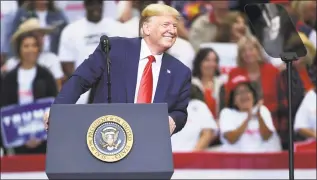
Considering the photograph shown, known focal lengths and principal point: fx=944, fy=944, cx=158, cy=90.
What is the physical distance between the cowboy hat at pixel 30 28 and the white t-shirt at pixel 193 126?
123 centimetres

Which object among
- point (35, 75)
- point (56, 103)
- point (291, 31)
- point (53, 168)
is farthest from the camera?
point (35, 75)

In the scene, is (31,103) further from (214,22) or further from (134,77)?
(134,77)

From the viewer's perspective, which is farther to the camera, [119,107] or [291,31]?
[291,31]

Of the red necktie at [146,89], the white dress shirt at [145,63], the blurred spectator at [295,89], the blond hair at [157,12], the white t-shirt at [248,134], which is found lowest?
the white t-shirt at [248,134]

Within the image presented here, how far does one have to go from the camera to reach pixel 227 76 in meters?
7.06

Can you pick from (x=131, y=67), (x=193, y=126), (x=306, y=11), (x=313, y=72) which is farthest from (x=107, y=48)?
(x=306, y=11)

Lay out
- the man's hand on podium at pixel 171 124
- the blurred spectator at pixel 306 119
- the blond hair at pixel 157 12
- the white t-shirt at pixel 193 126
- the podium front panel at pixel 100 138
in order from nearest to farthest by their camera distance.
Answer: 1. the podium front panel at pixel 100 138
2. the man's hand on podium at pixel 171 124
3. the blond hair at pixel 157 12
4. the white t-shirt at pixel 193 126
5. the blurred spectator at pixel 306 119

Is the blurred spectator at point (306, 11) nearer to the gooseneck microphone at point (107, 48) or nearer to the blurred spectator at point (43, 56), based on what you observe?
the blurred spectator at point (43, 56)

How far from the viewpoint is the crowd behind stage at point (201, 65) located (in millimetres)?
6945

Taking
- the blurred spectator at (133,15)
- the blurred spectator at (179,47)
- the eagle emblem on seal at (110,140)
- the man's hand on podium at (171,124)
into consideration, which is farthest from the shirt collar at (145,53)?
the blurred spectator at (133,15)

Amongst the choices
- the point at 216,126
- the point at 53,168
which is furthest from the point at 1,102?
the point at 53,168

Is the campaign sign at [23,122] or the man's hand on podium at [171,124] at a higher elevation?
the man's hand on podium at [171,124]

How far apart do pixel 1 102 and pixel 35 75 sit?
0.32 meters

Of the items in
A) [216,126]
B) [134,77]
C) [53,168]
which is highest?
[134,77]
